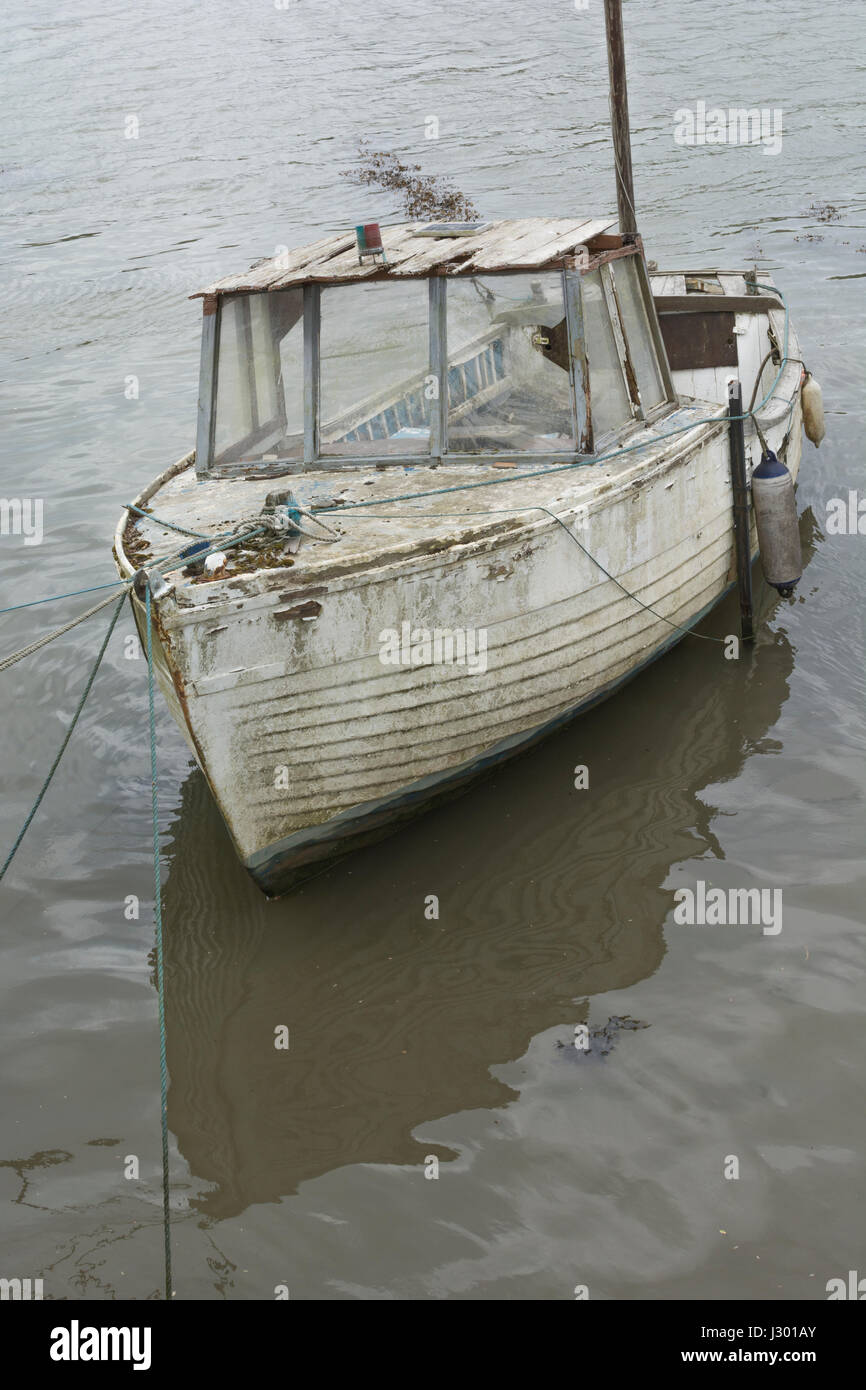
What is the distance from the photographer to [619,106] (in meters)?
9.77

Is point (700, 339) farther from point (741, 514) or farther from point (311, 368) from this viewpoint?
point (311, 368)

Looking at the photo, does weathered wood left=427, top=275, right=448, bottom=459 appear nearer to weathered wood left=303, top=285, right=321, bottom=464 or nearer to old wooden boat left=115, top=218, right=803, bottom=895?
old wooden boat left=115, top=218, right=803, bottom=895

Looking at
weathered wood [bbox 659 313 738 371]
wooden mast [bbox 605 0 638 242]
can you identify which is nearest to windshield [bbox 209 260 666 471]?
weathered wood [bbox 659 313 738 371]

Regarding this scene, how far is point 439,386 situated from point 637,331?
149 centimetres

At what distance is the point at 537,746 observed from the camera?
7098mm

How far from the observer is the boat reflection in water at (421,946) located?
17.0 feet

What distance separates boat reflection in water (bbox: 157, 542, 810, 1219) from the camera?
17.0 feet

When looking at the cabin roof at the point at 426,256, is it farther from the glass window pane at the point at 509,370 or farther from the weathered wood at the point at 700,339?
the weathered wood at the point at 700,339

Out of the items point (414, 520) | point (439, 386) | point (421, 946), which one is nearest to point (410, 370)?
point (439, 386)

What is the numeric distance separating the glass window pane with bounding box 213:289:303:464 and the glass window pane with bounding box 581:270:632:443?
1620 millimetres

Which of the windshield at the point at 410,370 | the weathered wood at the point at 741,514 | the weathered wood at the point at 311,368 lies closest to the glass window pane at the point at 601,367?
the windshield at the point at 410,370

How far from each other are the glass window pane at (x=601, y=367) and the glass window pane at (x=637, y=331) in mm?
225

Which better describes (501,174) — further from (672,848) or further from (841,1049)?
(841,1049)
